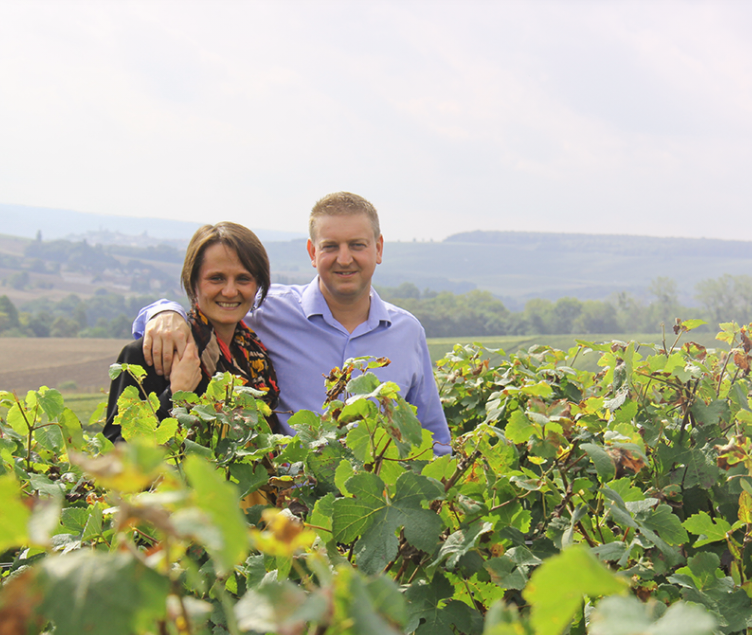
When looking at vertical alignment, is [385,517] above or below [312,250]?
below

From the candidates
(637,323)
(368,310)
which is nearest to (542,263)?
(637,323)

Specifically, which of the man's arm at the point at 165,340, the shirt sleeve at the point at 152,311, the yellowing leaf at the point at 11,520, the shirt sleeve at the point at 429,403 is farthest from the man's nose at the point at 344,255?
the yellowing leaf at the point at 11,520

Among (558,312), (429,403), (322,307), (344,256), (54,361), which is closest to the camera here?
(429,403)

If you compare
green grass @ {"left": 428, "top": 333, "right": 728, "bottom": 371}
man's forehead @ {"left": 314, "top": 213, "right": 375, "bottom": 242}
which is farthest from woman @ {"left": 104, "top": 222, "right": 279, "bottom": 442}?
green grass @ {"left": 428, "top": 333, "right": 728, "bottom": 371}

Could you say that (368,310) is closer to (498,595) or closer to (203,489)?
(498,595)

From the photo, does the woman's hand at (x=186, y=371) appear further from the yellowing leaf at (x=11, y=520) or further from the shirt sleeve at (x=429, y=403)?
the yellowing leaf at (x=11, y=520)

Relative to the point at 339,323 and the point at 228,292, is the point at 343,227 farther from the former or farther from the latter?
the point at 228,292

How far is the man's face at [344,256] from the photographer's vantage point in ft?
14.0

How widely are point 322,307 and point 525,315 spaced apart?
46.5 meters

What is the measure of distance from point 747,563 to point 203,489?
1.60m

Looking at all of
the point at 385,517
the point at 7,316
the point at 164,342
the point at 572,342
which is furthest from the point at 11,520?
the point at 7,316

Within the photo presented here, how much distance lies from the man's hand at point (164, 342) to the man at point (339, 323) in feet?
1.39

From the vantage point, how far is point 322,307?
13.7 ft

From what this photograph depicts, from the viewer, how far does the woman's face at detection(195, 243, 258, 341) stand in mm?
3559
